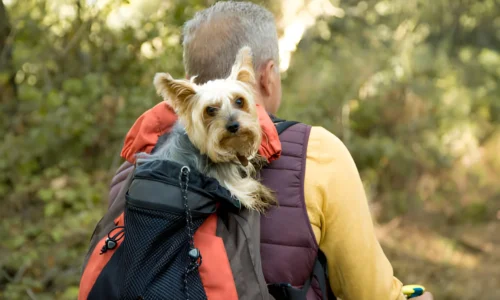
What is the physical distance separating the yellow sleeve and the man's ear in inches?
14.9

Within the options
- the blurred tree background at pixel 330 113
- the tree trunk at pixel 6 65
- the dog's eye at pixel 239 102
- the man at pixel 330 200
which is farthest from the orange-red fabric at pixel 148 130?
the tree trunk at pixel 6 65

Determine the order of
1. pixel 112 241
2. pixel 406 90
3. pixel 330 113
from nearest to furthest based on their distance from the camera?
pixel 112 241, pixel 330 113, pixel 406 90

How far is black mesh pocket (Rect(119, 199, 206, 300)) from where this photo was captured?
163 centimetres

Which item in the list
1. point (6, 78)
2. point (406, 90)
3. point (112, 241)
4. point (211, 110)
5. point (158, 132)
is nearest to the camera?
point (112, 241)

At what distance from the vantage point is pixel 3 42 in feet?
18.7

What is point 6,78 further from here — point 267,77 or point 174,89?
point 174,89

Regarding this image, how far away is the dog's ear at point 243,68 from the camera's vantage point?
195cm

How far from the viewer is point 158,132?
2.00m

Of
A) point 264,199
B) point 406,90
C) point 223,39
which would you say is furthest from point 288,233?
point 406,90

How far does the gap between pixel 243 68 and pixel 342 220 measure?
64 cm

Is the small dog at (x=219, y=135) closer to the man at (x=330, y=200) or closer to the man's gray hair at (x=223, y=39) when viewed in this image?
the man at (x=330, y=200)

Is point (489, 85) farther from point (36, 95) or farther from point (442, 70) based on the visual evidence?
point (36, 95)

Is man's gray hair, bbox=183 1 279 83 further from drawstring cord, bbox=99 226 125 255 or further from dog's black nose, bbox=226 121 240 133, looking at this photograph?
drawstring cord, bbox=99 226 125 255

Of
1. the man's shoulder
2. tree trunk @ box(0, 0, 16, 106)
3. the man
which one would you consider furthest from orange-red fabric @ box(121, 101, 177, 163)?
tree trunk @ box(0, 0, 16, 106)
